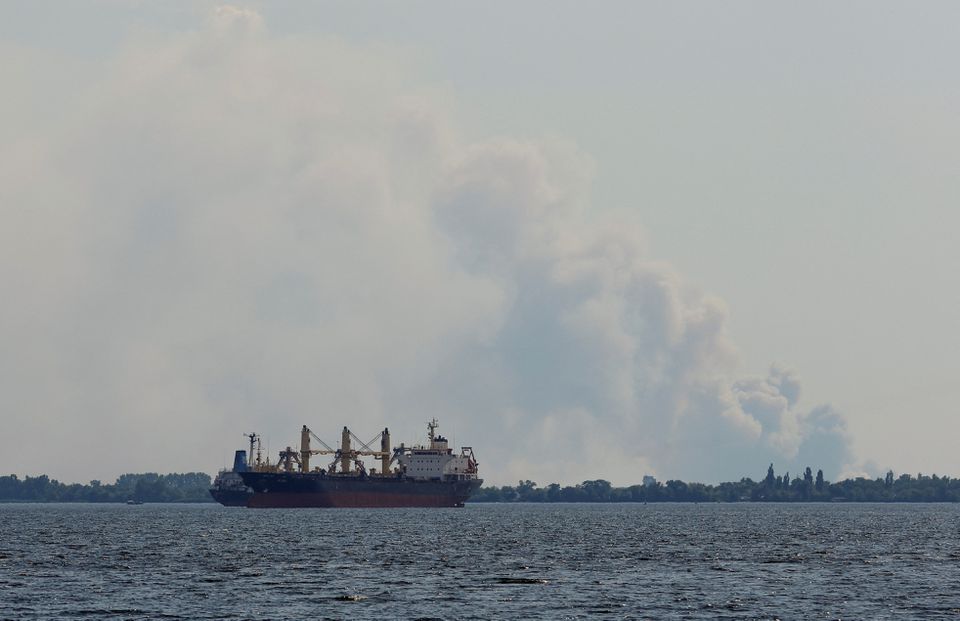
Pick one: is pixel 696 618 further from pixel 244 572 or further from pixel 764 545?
pixel 764 545

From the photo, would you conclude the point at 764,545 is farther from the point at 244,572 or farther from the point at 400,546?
the point at 244,572

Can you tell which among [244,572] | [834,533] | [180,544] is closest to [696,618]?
[244,572]

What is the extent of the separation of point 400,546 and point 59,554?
1081 inches

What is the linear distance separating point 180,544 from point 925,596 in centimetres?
6913

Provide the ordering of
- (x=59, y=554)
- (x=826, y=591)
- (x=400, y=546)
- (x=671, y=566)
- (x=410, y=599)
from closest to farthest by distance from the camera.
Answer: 1. (x=410, y=599)
2. (x=826, y=591)
3. (x=671, y=566)
4. (x=59, y=554)
5. (x=400, y=546)

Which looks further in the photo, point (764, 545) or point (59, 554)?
point (764, 545)

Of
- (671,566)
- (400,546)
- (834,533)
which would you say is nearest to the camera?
(671,566)

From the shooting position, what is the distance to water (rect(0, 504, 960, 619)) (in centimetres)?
6191

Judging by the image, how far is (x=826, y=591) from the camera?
7112 centimetres

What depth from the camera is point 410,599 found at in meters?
66.4

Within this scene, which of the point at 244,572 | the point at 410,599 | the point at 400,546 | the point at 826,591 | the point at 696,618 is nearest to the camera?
the point at 696,618

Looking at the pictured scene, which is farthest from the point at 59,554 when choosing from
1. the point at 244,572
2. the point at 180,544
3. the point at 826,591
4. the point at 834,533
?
the point at 834,533

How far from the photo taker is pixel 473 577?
78.8m

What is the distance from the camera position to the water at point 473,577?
61906mm
